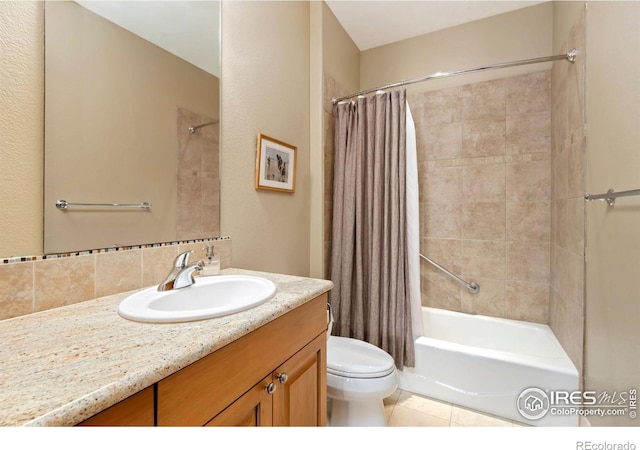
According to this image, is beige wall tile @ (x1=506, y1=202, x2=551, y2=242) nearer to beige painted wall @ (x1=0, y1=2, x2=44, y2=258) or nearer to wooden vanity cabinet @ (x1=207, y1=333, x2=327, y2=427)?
wooden vanity cabinet @ (x1=207, y1=333, x2=327, y2=427)

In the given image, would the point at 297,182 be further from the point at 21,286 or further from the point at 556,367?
the point at 556,367

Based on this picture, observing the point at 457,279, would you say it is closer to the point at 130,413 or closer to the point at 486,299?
the point at 486,299

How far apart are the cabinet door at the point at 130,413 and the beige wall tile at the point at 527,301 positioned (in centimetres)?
231

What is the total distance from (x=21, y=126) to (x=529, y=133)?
105 inches

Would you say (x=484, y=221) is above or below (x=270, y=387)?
above

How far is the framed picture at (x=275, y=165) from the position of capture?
1.42 meters

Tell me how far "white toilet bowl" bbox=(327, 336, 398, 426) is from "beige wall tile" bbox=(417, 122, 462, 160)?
1.64 meters

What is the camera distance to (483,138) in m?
2.07

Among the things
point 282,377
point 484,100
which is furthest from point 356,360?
point 484,100

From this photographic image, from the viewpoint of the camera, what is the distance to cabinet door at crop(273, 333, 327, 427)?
757mm

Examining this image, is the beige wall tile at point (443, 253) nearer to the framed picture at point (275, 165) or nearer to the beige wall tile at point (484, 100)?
the beige wall tile at point (484, 100)

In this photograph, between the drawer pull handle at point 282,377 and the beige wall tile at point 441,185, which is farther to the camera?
the beige wall tile at point 441,185

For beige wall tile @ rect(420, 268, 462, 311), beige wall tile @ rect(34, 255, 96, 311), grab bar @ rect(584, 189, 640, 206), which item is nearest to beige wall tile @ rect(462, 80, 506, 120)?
grab bar @ rect(584, 189, 640, 206)


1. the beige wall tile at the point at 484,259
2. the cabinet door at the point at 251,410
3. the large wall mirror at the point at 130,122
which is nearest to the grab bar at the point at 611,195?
the beige wall tile at the point at 484,259
